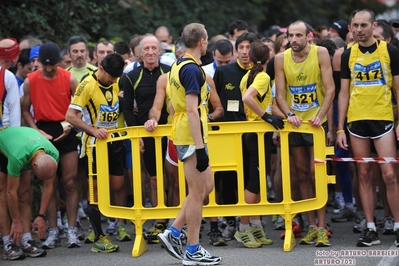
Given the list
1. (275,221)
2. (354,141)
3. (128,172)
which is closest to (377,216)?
(275,221)

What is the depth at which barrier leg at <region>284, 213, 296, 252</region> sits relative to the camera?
33.0 ft

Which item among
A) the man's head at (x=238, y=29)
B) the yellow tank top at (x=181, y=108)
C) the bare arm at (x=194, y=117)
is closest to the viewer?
the bare arm at (x=194, y=117)

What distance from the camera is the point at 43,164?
32.1 feet

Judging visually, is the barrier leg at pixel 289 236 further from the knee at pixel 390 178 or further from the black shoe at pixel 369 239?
the knee at pixel 390 178

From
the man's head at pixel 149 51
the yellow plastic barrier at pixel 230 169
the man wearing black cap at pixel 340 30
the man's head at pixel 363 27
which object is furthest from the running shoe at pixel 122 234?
the man wearing black cap at pixel 340 30

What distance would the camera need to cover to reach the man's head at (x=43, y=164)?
9789 millimetres

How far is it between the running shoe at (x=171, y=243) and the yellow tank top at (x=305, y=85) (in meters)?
2.24

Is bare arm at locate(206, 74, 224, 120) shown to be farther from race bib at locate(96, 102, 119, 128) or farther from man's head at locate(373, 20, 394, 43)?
man's head at locate(373, 20, 394, 43)

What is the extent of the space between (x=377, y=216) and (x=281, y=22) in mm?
19346

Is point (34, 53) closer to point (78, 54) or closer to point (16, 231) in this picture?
point (78, 54)

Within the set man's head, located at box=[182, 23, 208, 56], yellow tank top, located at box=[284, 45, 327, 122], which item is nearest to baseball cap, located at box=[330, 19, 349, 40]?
yellow tank top, located at box=[284, 45, 327, 122]

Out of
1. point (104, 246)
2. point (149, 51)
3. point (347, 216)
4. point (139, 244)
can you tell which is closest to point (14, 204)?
point (104, 246)

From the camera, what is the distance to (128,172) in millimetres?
12570

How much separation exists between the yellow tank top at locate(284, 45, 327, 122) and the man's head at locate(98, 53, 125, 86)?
1.87 metres
